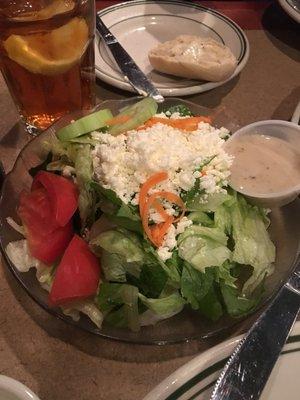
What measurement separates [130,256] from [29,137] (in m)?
0.58

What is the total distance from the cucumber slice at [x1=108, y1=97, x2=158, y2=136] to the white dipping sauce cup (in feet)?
0.61

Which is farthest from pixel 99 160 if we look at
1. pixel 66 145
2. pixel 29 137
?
pixel 29 137

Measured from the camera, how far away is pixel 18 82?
1.24m

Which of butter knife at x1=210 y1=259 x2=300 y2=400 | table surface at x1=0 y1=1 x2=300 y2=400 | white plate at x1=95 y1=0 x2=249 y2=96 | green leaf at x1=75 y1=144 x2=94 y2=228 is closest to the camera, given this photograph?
butter knife at x1=210 y1=259 x2=300 y2=400

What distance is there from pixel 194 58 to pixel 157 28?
33 cm

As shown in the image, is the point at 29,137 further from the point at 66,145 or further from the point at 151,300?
the point at 151,300

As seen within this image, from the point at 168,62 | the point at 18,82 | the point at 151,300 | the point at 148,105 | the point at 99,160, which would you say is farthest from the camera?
the point at 168,62

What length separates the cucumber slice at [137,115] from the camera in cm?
107

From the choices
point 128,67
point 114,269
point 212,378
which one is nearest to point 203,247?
point 114,269

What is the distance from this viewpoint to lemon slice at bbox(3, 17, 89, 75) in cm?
114

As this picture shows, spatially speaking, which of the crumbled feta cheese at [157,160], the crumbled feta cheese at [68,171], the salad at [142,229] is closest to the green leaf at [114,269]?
the salad at [142,229]

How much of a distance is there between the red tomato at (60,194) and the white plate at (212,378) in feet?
1.25

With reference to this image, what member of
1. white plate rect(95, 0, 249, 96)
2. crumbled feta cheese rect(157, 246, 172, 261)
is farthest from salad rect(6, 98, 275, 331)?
white plate rect(95, 0, 249, 96)

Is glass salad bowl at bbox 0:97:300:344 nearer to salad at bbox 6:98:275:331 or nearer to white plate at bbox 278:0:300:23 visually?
salad at bbox 6:98:275:331
